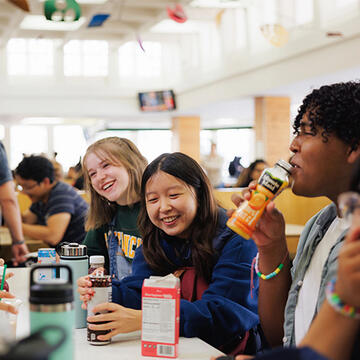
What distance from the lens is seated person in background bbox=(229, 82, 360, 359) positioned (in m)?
1.34

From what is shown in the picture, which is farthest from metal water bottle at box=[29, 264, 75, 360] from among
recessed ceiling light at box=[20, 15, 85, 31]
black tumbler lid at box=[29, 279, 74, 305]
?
recessed ceiling light at box=[20, 15, 85, 31]

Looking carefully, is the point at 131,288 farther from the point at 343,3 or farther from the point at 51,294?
the point at 343,3

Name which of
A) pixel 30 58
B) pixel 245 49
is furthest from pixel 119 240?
pixel 30 58

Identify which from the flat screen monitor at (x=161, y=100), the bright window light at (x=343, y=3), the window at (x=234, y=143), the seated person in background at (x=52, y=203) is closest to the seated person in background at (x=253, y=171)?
the bright window light at (x=343, y=3)

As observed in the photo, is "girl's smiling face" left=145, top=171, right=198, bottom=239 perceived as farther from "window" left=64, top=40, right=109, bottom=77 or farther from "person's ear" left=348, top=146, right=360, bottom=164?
"window" left=64, top=40, right=109, bottom=77

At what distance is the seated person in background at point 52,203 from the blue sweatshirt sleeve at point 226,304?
2344mm

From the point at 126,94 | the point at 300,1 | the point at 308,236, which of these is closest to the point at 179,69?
the point at 126,94

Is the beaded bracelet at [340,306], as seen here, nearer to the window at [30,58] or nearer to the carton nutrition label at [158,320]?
the carton nutrition label at [158,320]

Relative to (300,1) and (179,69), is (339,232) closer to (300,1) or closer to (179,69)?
(300,1)

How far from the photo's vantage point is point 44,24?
438 inches

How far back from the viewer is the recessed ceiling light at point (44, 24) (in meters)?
10.8

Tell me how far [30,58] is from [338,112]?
1510 cm

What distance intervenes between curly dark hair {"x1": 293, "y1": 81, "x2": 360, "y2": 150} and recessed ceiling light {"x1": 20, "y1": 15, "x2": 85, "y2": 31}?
990 centimetres

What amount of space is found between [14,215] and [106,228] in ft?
4.88
